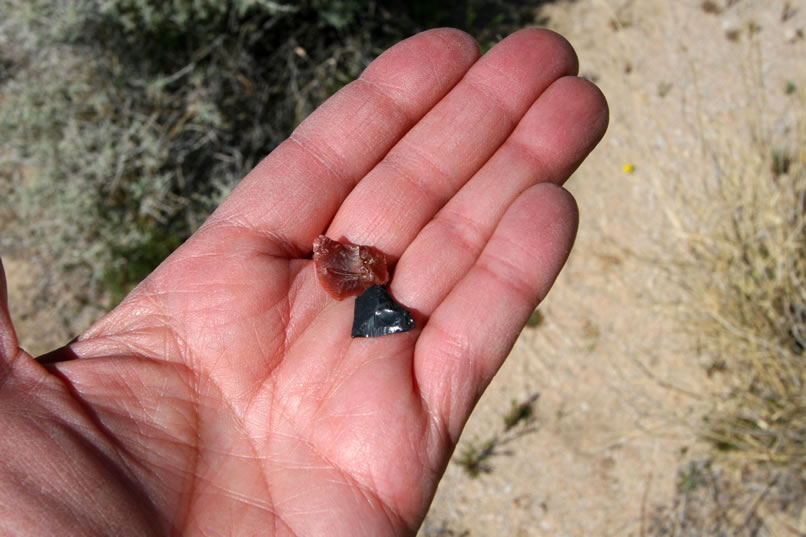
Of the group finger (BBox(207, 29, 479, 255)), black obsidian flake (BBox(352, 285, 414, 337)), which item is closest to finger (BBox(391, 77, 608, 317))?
black obsidian flake (BBox(352, 285, 414, 337))

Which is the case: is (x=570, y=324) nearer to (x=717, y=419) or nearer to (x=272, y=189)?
(x=717, y=419)

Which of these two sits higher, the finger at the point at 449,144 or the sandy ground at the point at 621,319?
the finger at the point at 449,144

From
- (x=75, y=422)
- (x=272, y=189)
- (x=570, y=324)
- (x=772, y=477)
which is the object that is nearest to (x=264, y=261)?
(x=272, y=189)

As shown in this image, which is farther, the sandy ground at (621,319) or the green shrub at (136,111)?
the green shrub at (136,111)

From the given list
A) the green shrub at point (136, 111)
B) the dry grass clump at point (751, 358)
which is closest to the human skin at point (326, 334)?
the dry grass clump at point (751, 358)

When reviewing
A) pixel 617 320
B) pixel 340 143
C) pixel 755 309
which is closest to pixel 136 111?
pixel 340 143

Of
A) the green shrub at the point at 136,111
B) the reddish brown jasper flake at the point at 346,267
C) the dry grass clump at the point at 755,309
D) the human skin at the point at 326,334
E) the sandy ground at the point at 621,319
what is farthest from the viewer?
the green shrub at the point at 136,111

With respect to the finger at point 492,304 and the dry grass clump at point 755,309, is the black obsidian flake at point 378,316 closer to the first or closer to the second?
the finger at point 492,304
